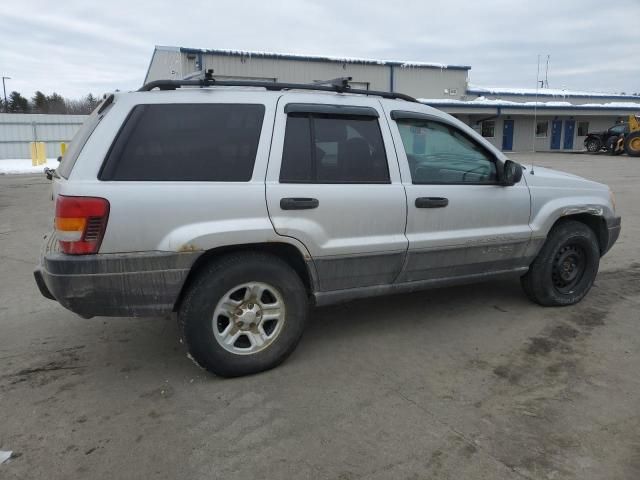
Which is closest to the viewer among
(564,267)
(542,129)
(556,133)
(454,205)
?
(454,205)

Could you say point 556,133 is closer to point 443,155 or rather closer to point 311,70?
point 311,70

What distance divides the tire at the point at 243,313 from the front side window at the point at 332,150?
650 mm

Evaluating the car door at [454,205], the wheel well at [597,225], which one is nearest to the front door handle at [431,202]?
the car door at [454,205]

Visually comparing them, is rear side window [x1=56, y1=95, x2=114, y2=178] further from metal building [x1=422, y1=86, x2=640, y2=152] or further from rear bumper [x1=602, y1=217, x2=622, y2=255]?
metal building [x1=422, y1=86, x2=640, y2=152]

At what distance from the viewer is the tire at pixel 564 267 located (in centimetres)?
462

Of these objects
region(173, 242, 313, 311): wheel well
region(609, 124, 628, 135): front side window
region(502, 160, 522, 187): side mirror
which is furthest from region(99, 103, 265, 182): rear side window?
region(609, 124, 628, 135): front side window

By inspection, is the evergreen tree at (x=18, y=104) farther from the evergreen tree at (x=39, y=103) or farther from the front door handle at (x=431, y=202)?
the front door handle at (x=431, y=202)

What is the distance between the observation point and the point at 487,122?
36.5 m

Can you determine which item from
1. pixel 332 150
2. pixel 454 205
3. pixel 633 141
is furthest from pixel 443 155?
pixel 633 141

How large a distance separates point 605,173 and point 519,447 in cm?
1981

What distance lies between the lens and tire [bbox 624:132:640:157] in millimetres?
29156

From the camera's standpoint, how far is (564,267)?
4.77m

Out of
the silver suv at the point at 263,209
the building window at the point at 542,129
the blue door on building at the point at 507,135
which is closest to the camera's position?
the silver suv at the point at 263,209

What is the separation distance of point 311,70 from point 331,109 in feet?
85.2
